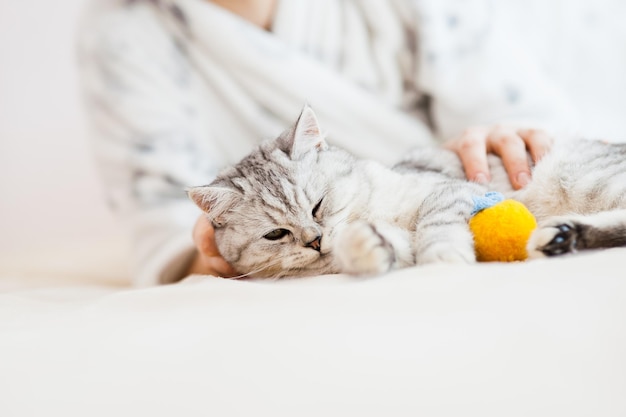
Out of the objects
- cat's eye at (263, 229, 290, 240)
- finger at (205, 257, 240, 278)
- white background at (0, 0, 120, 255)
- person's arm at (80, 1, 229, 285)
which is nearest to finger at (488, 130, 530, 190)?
cat's eye at (263, 229, 290, 240)

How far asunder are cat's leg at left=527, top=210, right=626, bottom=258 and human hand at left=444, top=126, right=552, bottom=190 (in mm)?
338

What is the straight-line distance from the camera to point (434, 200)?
3.63 feet

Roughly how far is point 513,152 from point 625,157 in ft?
0.79

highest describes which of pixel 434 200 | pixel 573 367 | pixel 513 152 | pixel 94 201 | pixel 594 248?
pixel 94 201

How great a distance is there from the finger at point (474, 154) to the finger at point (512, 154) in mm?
31

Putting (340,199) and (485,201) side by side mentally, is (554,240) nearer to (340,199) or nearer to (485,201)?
(485,201)

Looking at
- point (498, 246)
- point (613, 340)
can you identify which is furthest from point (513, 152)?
point (613, 340)

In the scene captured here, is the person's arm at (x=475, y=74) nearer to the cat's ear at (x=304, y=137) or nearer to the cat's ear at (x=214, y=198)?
the cat's ear at (x=304, y=137)

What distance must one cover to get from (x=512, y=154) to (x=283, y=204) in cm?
58

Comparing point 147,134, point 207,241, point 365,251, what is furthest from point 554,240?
point 147,134

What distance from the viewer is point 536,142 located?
131 cm

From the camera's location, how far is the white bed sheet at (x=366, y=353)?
52 cm

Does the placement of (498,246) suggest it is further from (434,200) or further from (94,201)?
(94,201)

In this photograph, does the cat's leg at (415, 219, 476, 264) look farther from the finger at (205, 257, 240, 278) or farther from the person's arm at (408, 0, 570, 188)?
the person's arm at (408, 0, 570, 188)
